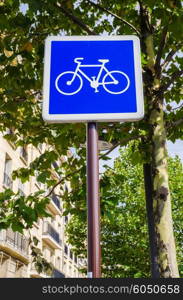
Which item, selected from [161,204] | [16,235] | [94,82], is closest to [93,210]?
[94,82]

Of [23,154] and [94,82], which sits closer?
[94,82]

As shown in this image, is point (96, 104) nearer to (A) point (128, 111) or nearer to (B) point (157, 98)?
(A) point (128, 111)

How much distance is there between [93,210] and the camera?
205 centimetres

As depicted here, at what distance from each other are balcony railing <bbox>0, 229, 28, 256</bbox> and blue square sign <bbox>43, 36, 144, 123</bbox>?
18.4 metres

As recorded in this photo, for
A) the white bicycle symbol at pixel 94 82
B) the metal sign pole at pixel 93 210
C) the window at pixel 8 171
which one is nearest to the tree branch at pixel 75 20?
the white bicycle symbol at pixel 94 82

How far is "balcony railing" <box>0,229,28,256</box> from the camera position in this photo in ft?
66.2

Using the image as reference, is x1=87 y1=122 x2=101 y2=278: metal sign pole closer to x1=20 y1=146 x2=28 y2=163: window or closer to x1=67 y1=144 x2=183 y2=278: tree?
x1=67 y1=144 x2=183 y2=278: tree

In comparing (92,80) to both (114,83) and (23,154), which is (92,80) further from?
(23,154)

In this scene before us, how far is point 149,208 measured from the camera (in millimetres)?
5836

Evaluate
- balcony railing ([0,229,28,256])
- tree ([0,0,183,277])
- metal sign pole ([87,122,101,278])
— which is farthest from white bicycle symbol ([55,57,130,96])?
balcony railing ([0,229,28,256])

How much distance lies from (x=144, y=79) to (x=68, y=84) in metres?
2.86

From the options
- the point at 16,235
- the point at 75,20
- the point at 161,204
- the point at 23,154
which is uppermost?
the point at 23,154

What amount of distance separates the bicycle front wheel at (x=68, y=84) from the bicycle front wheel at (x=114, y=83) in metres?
0.17

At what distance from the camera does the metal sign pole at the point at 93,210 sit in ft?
6.43
